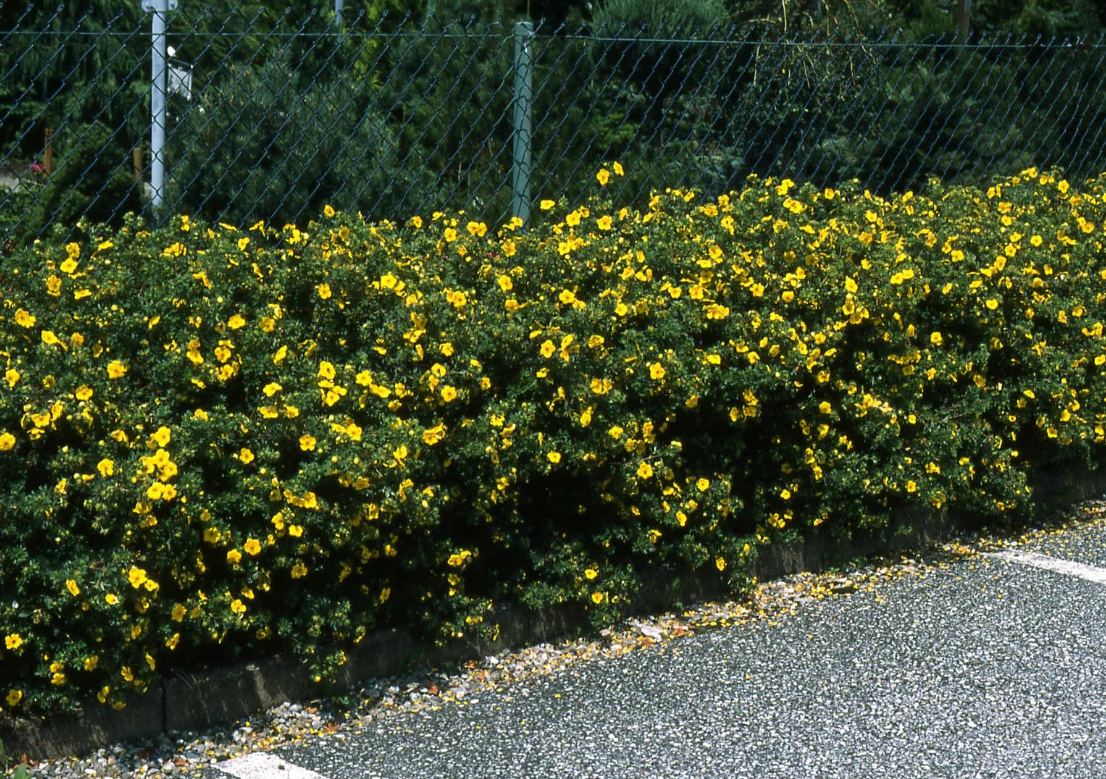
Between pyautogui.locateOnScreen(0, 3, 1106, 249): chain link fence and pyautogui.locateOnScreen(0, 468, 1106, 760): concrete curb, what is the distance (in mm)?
1539

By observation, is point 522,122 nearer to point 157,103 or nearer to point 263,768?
point 157,103

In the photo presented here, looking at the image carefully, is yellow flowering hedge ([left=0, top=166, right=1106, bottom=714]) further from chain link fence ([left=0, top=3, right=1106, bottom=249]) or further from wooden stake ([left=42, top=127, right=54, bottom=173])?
wooden stake ([left=42, top=127, right=54, bottom=173])

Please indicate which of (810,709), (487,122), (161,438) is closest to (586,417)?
(810,709)

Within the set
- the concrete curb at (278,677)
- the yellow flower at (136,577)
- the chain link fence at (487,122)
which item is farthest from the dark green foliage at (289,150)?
the yellow flower at (136,577)

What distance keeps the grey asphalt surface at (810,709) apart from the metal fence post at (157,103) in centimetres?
196

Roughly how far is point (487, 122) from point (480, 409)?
169 cm

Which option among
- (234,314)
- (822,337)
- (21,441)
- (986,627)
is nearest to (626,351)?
(822,337)

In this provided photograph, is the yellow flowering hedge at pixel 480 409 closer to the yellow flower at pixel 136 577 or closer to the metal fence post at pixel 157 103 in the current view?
the yellow flower at pixel 136 577

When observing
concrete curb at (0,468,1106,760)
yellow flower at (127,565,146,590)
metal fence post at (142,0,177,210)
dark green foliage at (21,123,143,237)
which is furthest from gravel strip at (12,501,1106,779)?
dark green foliage at (21,123,143,237)

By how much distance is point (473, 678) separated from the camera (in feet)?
11.7

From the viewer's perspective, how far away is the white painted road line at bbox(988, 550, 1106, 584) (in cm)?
445

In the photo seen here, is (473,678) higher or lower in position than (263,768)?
higher

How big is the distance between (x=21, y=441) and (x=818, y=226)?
2.85 metres

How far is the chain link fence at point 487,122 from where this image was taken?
460 centimetres
